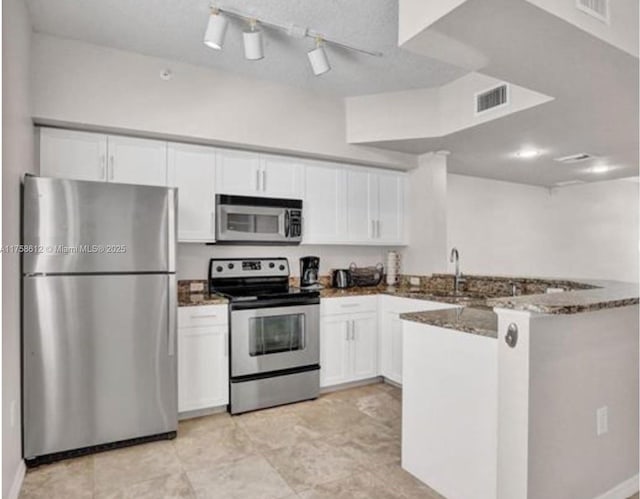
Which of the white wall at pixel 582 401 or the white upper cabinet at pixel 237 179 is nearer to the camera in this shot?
the white wall at pixel 582 401

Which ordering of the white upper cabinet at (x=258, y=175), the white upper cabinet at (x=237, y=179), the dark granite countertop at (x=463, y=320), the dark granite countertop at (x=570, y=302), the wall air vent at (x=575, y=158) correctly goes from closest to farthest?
the dark granite countertop at (x=570, y=302)
the dark granite countertop at (x=463, y=320)
the white upper cabinet at (x=237, y=179)
the white upper cabinet at (x=258, y=175)
the wall air vent at (x=575, y=158)

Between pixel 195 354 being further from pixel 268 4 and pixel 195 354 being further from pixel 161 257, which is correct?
pixel 268 4

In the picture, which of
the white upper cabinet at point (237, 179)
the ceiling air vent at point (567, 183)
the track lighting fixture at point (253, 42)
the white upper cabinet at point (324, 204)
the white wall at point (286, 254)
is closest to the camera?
the track lighting fixture at point (253, 42)

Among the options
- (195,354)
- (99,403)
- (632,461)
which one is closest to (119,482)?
(99,403)

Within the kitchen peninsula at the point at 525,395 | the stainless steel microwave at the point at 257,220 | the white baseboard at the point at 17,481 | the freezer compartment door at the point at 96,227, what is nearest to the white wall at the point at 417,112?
the stainless steel microwave at the point at 257,220

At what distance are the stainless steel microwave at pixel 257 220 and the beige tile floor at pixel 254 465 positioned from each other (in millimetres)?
1464

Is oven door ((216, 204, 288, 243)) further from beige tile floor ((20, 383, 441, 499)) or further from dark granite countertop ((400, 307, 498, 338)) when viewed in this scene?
dark granite countertop ((400, 307, 498, 338))

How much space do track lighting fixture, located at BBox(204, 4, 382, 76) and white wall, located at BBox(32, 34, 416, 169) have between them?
2.46ft

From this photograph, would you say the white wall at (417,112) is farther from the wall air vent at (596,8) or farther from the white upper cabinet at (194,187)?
the white upper cabinet at (194,187)

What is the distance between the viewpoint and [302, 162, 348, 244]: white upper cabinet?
3.80 metres

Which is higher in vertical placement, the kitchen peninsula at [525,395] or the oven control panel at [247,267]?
the oven control panel at [247,267]

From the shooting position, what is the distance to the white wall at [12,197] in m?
1.95

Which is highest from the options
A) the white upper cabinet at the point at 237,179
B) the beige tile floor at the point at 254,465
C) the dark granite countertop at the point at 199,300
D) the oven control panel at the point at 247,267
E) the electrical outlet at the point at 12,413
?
the white upper cabinet at the point at 237,179

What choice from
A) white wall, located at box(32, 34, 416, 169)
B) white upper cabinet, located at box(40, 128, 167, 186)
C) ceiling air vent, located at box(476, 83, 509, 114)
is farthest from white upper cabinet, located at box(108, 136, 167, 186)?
ceiling air vent, located at box(476, 83, 509, 114)
